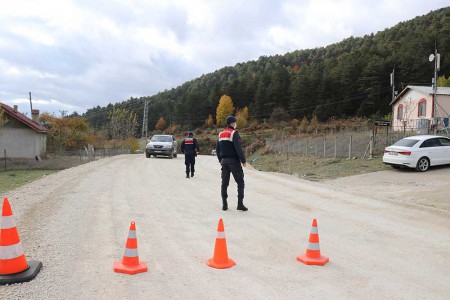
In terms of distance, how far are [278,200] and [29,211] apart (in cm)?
588

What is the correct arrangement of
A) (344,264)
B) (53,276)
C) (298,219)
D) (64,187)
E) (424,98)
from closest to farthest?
(53,276)
(344,264)
(298,219)
(64,187)
(424,98)

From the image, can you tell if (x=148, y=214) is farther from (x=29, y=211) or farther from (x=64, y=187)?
(x=64, y=187)

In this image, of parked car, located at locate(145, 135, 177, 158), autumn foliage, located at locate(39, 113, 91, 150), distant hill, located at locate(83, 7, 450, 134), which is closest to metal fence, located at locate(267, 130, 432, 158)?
parked car, located at locate(145, 135, 177, 158)

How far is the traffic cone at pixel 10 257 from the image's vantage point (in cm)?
409

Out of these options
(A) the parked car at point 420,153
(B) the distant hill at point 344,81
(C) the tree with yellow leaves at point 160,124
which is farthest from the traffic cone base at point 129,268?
(C) the tree with yellow leaves at point 160,124

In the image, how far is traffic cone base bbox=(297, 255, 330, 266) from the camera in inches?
187

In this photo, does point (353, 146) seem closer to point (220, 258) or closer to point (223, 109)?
point (220, 258)

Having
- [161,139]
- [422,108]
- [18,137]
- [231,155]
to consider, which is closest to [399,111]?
[422,108]

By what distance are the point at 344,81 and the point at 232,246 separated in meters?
83.6

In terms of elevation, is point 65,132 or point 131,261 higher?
point 65,132

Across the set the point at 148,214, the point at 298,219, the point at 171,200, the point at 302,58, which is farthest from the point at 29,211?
the point at 302,58

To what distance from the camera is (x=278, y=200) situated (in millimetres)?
9852

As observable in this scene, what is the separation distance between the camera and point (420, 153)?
Answer: 51.0 ft

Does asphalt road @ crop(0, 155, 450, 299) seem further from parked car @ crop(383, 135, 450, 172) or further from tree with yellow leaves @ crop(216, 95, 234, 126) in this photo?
tree with yellow leaves @ crop(216, 95, 234, 126)
